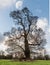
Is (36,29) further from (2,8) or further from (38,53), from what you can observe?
(2,8)

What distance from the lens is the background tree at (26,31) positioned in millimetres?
2121

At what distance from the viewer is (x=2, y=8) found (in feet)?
6.97

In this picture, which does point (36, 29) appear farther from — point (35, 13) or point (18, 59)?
point (18, 59)

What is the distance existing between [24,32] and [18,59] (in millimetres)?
271

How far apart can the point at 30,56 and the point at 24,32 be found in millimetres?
242

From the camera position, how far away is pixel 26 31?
2131 mm

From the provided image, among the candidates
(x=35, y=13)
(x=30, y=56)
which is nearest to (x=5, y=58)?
(x=30, y=56)

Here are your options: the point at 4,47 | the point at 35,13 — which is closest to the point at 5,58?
the point at 4,47

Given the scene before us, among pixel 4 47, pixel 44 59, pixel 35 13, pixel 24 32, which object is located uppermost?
pixel 35 13

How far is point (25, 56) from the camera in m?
2.11

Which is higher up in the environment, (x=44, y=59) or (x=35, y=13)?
(x=35, y=13)

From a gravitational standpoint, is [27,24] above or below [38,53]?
above

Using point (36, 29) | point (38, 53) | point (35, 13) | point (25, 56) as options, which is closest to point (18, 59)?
point (25, 56)

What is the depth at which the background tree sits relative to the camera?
212 centimetres
